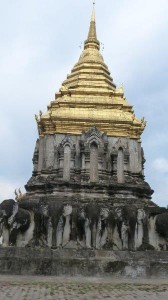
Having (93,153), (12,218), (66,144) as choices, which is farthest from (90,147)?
(12,218)

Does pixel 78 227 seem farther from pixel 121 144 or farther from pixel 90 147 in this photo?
pixel 121 144

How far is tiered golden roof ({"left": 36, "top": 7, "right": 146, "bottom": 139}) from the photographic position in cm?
2898

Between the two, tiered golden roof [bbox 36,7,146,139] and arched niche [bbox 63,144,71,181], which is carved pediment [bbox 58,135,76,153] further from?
tiered golden roof [bbox 36,7,146,139]

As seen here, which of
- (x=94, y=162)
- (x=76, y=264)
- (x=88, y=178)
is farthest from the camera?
(x=94, y=162)

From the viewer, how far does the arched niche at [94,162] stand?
27.0 metres

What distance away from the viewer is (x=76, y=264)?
15.7 m

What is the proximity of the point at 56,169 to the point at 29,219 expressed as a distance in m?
7.70

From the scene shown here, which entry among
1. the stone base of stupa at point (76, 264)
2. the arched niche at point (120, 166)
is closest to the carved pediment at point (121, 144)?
the arched niche at point (120, 166)

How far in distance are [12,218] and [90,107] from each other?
43.6 feet

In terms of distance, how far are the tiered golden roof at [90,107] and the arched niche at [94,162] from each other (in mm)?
1678

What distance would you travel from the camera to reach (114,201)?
1004 inches

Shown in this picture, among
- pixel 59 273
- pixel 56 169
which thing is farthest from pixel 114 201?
pixel 59 273

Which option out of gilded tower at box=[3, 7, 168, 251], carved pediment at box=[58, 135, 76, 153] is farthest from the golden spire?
carved pediment at box=[58, 135, 76, 153]

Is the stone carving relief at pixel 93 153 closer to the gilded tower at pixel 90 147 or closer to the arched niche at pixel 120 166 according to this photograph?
the gilded tower at pixel 90 147
